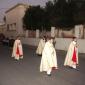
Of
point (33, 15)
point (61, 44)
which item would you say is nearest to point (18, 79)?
point (61, 44)

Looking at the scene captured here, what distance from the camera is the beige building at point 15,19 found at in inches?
2559

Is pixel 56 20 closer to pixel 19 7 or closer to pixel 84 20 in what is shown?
pixel 84 20

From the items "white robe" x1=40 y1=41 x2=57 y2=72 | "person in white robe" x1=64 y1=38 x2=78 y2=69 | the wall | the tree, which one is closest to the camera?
"white robe" x1=40 y1=41 x2=57 y2=72

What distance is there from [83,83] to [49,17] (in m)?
35.1

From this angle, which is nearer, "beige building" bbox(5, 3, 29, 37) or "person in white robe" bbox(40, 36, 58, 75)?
"person in white robe" bbox(40, 36, 58, 75)

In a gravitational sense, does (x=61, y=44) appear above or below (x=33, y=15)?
below

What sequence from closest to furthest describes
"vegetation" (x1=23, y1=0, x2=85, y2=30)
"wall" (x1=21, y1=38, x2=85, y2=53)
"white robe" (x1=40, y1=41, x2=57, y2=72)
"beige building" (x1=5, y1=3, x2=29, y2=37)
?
"white robe" (x1=40, y1=41, x2=57, y2=72) < "wall" (x1=21, y1=38, x2=85, y2=53) < "vegetation" (x1=23, y1=0, x2=85, y2=30) < "beige building" (x1=5, y1=3, x2=29, y2=37)

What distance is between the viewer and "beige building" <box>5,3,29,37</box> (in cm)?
6500

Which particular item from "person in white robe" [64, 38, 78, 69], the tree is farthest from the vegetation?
"person in white robe" [64, 38, 78, 69]

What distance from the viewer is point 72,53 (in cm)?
1648

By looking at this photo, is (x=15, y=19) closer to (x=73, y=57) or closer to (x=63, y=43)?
(x=63, y=43)

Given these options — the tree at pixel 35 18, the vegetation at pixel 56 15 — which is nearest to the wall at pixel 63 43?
the vegetation at pixel 56 15

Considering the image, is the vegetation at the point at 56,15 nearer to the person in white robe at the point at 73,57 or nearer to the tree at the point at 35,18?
the tree at the point at 35,18

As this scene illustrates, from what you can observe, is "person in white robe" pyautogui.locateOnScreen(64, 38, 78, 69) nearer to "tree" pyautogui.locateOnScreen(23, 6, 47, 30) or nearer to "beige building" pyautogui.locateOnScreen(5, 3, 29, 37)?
"tree" pyautogui.locateOnScreen(23, 6, 47, 30)
